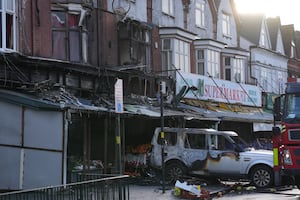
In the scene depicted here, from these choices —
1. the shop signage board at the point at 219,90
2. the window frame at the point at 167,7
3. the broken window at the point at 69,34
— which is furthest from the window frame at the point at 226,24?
the broken window at the point at 69,34

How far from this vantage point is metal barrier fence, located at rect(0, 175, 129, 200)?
8.73 meters

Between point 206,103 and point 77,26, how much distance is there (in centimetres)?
1042

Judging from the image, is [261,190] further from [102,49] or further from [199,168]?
[102,49]

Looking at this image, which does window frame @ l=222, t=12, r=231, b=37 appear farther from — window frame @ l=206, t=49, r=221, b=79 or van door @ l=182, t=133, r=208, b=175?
van door @ l=182, t=133, r=208, b=175

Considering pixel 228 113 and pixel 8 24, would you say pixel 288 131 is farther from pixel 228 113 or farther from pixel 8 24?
pixel 228 113

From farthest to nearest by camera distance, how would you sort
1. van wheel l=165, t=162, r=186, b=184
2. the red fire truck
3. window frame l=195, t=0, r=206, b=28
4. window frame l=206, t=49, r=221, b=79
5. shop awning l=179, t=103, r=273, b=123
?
window frame l=195, t=0, r=206, b=28, window frame l=206, t=49, r=221, b=79, shop awning l=179, t=103, r=273, b=123, van wheel l=165, t=162, r=186, b=184, the red fire truck

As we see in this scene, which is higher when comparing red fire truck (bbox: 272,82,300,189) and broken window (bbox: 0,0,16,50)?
broken window (bbox: 0,0,16,50)

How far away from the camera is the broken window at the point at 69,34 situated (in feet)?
66.4

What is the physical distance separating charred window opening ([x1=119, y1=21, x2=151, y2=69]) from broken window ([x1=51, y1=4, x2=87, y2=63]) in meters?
2.70

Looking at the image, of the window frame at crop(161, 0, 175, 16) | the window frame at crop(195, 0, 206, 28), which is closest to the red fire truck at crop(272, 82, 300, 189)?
the window frame at crop(161, 0, 175, 16)

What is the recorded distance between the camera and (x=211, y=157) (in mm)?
18938

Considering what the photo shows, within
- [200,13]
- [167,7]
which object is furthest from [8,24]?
[200,13]

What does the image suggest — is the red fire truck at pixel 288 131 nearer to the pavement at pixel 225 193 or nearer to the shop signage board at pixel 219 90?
the pavement at pixel 225 193

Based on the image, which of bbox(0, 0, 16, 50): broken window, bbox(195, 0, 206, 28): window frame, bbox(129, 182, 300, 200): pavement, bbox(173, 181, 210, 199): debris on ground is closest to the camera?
bbox(173, 181, 210, 199): debris on ground
